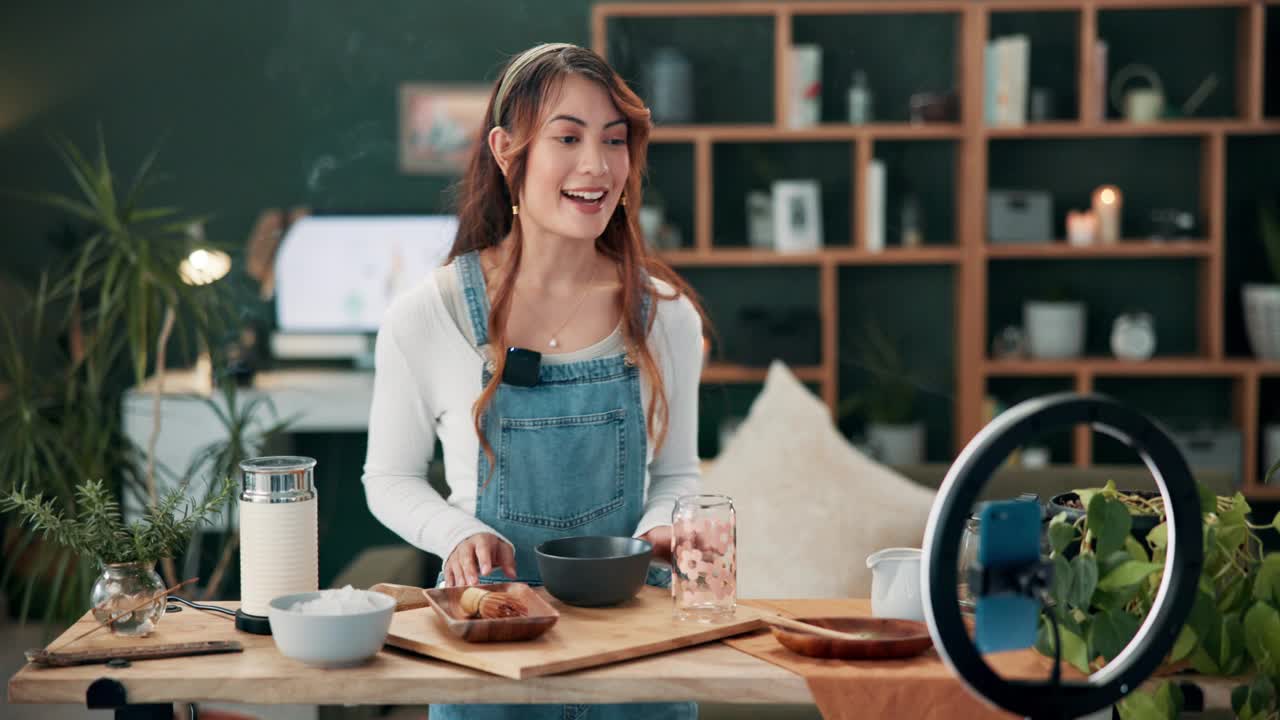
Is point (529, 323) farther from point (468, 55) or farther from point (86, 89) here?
point (86, 89)

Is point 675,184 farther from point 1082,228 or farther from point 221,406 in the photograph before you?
point 221,406

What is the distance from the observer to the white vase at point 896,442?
15.4 ft

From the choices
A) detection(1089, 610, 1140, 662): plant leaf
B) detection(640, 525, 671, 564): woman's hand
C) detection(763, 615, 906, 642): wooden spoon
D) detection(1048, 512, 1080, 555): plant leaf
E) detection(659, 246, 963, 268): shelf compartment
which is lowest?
detection(763, 615, 906, 642): wooden spoon

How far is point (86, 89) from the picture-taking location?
497 cm

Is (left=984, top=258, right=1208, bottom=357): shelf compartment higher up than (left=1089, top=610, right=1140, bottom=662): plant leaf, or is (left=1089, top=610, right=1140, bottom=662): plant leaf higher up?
(left=984, top=258, right=1208, bottom=357): shelf compartment

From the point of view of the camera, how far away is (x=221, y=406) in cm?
435

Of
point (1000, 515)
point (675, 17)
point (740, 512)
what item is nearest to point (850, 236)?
point (675, 17)

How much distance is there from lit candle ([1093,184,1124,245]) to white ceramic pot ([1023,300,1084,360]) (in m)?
0.24

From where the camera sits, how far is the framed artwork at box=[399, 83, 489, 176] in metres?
4.91

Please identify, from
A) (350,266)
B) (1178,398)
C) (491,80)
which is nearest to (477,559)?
(350,266)

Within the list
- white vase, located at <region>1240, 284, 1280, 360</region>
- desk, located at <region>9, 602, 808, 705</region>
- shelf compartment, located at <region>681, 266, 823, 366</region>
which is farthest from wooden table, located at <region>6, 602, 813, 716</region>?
white vase, located at <region>1240, 284, 1280, 360</region>

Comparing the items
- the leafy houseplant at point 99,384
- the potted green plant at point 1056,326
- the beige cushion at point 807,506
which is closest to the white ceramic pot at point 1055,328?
the potted green plant at point 1056,326

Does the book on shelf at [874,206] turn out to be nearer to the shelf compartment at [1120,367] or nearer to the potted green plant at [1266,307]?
the shelf compartment at [1120,367]

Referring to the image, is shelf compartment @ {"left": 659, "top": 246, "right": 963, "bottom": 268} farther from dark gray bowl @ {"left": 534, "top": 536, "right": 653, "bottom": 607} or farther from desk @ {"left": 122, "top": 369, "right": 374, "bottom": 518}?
dark gray bowl @ {"left": 534, "top": 536, "right": 653, "bottom": 607}
